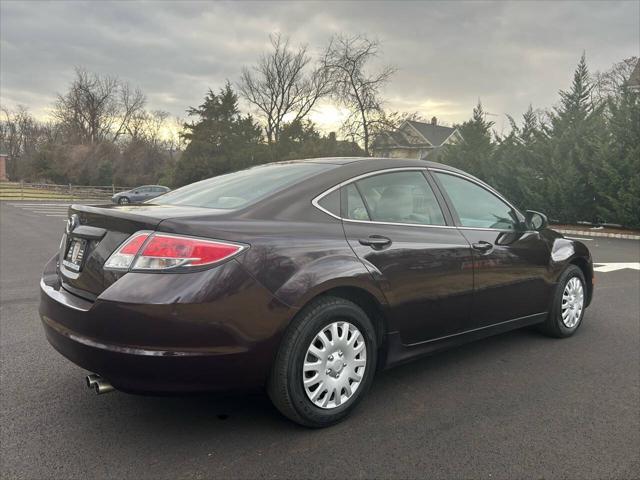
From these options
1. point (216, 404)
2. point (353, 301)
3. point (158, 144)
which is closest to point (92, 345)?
point (216, 404)

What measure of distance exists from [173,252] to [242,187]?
969mm

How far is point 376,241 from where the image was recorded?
2852 mm

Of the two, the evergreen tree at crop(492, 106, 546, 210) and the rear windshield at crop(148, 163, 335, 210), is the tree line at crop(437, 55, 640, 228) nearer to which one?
the evergreen tree at crop(492, 106, 546, 210)

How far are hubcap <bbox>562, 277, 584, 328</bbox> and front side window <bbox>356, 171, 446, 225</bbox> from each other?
1.76 metres

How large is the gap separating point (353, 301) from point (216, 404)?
3.45ft

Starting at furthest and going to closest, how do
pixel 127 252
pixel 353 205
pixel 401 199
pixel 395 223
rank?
pixel 401 199
pixel 395 223
pixel 353 205
pixel 127 252

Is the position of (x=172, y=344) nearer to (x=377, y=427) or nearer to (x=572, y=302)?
(x=377, y=427)

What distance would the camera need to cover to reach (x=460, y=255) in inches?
129

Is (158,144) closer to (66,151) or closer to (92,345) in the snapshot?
(66,151)

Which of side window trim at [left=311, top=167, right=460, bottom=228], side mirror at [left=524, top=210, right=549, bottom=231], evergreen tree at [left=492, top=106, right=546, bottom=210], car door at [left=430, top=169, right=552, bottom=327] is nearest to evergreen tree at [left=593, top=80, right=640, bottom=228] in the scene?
evergreen tree at [left=492, top=106, right=546, bottom=210]

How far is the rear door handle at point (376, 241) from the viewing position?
2811 millimetres

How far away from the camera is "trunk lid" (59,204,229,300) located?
7.89 ft

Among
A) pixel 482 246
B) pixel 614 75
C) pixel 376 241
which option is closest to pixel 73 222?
pixel 376 241

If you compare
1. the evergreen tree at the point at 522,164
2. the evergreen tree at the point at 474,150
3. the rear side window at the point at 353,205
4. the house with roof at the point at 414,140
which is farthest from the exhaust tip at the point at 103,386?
the house with roof at the point at 414,140
